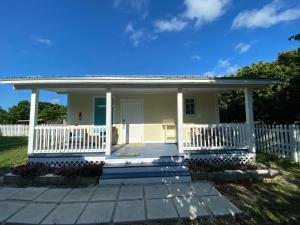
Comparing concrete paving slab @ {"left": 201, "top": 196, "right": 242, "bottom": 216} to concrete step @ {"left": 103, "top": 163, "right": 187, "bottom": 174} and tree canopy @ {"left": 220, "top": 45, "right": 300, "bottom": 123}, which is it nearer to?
concrete step @ {"left": 103, "top": 163, "right": 187, "bottom": 174}

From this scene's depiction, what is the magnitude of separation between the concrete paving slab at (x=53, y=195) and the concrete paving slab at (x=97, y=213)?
0.99m

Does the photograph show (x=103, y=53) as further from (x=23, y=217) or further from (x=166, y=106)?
(x=23, y=217)

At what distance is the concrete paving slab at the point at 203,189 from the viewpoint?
185 inches

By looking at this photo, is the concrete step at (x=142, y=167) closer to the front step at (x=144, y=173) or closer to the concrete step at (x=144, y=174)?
the front step at (x=144, y=173)

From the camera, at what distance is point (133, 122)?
32.5 ft

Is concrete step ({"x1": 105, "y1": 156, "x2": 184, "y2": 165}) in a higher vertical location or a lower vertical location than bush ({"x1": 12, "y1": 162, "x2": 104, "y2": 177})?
higher

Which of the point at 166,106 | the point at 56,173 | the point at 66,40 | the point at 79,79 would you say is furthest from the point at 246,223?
the point at 66,40

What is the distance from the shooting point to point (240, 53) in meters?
19.0

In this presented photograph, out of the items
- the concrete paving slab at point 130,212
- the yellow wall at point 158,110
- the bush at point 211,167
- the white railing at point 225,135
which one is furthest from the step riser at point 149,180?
the yellow wall at point 158,110

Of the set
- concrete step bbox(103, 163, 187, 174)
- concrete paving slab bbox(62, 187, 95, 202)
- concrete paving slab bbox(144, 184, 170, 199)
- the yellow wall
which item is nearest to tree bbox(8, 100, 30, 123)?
the yellow wall

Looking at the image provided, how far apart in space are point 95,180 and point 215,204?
10.8 ft

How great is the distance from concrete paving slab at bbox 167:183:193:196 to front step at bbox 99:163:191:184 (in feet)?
0.99

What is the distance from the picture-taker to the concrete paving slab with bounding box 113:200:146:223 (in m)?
3.51

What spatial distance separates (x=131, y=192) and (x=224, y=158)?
3.83 m
